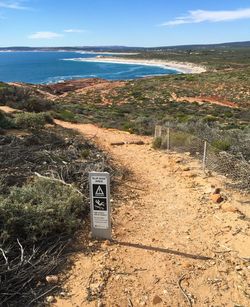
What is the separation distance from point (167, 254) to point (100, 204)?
1.19 metres

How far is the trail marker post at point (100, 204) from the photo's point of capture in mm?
5211

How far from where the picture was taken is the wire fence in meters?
8.23

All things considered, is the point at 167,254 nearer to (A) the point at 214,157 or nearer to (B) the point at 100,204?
(B) the point at 100,204

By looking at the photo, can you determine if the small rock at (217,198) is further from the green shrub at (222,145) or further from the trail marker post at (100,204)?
the green shrub at (222,145)

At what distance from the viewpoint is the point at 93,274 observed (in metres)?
4.69

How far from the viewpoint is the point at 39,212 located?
5414 mm

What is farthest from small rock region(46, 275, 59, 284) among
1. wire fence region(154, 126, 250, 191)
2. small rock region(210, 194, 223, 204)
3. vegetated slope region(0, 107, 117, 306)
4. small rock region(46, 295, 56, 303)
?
wire fence region(154, 126, 250, 191)

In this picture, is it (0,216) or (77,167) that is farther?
(77,167)

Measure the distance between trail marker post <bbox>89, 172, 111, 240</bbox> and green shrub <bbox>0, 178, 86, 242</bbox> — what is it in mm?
386

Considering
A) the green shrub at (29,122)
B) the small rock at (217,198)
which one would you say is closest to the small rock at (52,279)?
the small rock at (217,198)

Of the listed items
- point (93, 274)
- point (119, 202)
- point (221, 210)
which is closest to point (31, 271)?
point (93, 274)

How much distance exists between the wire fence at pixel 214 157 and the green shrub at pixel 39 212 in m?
3.72

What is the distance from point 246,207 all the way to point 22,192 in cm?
407

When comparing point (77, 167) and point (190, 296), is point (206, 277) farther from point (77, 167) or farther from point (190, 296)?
point (77, 167)
